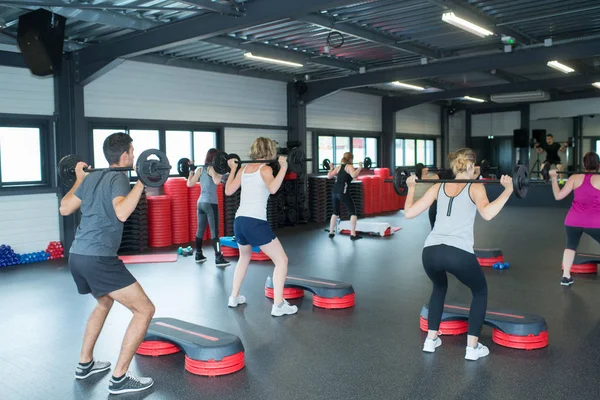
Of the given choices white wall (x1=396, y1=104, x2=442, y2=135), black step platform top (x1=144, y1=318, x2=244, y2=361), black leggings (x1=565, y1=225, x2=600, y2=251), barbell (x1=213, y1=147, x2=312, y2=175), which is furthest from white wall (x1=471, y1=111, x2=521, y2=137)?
black step platform top (x1=144, y1=318, x2=244, y2=361)

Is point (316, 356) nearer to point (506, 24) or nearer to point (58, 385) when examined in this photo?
point (58, 385)

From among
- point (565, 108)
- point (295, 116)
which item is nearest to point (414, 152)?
point (565, 108)

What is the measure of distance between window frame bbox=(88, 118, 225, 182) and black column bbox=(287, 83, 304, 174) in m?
1.79

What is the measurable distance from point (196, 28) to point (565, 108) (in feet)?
40.3

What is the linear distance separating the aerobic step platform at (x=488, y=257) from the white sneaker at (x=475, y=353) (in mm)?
3000

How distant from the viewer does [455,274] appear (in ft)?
10.1

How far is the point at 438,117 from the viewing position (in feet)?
51.9

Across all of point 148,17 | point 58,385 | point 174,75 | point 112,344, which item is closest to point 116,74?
point 174,75

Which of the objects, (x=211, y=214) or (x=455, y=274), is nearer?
(x=455, y=274)

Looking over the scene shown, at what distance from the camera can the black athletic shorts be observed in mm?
2736

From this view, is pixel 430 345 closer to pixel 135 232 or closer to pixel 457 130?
pixel 135 232

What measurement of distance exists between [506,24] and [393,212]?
20.2 feet

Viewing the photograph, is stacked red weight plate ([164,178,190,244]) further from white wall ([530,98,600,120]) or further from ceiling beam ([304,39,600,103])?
white wall ([530,98,600,120])

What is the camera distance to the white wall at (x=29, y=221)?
6.84 metres
